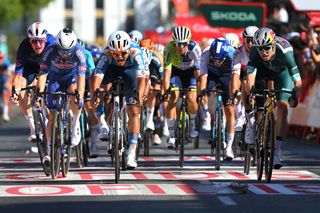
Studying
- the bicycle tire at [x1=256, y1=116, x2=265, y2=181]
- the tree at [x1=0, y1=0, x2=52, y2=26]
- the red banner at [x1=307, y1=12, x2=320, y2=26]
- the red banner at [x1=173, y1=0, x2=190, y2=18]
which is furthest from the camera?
the tree at [x1=0, y1=0, x2=52, y2=26]

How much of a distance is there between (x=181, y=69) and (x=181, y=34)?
1.07 m

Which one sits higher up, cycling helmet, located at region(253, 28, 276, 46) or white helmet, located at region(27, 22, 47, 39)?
white helmet, located at region(27, 22, 47, 39)

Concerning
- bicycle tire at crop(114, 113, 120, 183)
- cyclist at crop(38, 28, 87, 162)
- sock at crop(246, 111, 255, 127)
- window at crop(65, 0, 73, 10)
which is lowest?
bicycle tire at crop(114, 113, 120, 183)

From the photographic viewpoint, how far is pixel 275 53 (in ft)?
46.5

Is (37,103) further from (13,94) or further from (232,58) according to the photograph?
(232,58)

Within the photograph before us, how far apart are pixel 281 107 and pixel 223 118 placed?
1.72 m

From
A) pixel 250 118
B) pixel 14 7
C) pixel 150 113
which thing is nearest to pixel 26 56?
pixel 150 113

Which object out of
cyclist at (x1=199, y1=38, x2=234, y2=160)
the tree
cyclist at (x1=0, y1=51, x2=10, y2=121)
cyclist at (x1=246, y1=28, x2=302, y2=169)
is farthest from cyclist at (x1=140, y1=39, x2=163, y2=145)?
the tree

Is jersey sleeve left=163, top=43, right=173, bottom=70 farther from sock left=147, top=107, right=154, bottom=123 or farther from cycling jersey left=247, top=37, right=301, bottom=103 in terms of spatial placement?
cycling jersey left=247, top=37, right=301, bottom=103

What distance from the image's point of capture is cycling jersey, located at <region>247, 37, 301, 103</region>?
14047 mm

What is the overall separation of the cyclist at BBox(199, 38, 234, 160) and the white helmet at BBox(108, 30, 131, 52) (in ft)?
7.43

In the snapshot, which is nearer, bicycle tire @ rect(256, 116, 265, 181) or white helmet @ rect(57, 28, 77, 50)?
bicycle tire @ rect(256, 116, 265, 181)

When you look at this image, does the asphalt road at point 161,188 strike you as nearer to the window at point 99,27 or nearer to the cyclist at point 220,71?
the cyclist at point 220,71

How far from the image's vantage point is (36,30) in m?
15.2
